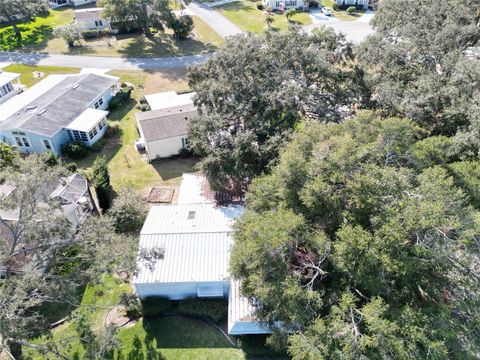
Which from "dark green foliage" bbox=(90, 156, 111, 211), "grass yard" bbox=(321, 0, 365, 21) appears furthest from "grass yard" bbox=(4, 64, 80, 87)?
"grass yard" bbox=(321, 0, 365, 21)

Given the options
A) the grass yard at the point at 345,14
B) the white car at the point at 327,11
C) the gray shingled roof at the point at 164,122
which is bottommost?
the gray shingled roof at the point at 164,122

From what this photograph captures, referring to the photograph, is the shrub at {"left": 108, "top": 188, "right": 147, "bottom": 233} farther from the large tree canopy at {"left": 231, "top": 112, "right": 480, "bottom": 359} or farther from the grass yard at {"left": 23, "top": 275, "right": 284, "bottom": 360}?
the large tree canopy at {"left": 231, "top": 112, "right": 480, "bottom": 359}

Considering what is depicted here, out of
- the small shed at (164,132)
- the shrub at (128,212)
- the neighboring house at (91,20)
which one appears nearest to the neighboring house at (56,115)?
the small shed at (164,132)

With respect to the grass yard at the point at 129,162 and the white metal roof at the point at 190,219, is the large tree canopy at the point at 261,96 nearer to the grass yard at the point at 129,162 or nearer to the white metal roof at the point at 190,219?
the white metal roof at the point at 190,219

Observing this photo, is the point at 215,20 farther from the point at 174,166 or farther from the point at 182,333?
the point at 182,333

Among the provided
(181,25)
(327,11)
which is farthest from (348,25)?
(181,25)

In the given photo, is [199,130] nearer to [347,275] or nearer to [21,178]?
[21,178]
